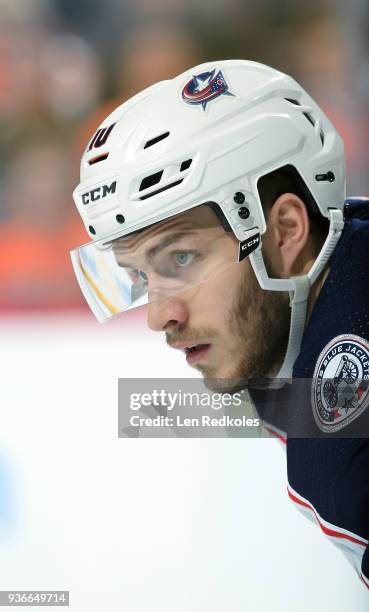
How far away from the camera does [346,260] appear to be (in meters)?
1.37

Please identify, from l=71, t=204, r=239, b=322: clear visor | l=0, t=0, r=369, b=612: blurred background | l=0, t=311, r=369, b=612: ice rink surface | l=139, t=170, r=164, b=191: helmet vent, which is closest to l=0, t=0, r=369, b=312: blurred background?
l=0, t=0, r=369, b=612: blurred background

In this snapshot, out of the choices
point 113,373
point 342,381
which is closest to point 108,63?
point 113,373

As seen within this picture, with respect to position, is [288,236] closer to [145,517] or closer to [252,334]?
[252,334]

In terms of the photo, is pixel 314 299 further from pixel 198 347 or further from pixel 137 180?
pixel 137 180

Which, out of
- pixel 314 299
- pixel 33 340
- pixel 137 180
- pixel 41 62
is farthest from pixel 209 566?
pixel 41 62

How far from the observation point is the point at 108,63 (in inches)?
132

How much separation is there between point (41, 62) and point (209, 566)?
2.40 metres

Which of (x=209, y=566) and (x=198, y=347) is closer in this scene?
(x=198, y=347)

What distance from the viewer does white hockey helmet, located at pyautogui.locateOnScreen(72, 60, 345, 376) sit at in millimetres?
1317

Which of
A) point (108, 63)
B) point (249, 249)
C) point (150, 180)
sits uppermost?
point (108, 63)

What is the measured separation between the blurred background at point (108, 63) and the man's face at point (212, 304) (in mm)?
1646

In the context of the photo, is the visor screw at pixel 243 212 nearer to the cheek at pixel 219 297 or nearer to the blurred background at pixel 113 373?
the cheek at pixel 219 297

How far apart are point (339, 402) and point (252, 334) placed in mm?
210

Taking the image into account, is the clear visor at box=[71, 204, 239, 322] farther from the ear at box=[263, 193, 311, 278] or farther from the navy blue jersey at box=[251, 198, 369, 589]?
the navy blue jersey at box=[251, 198, 369, 589]
